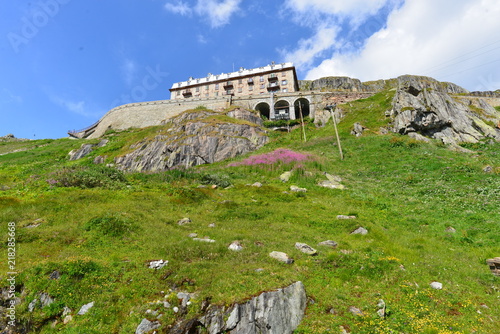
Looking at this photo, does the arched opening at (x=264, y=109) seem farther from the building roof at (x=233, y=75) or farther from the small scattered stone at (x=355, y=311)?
the small scattered stone at (x=355, y=311)

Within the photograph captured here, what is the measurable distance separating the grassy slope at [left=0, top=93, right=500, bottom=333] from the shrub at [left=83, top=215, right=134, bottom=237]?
8 centimetres

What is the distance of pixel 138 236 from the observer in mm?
14508

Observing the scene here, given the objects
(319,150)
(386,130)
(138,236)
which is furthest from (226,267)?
(386,130)

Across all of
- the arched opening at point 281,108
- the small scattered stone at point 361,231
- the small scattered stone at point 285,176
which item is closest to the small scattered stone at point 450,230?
the small scattered stone at point 361,231

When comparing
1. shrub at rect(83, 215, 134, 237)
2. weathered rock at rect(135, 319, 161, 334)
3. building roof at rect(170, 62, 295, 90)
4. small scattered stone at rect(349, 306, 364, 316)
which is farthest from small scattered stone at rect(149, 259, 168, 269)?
building roof at rect(170, 62, 295, 90)

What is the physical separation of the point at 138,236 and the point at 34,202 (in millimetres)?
10251

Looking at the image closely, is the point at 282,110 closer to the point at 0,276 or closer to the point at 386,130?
the point at 386,130

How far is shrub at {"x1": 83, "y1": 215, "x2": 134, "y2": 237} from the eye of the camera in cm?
1452

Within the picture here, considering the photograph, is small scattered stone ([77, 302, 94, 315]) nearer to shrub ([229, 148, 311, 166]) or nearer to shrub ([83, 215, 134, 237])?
shrub ([83, 215, 134, 237])

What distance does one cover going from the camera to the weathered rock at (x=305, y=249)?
13.2 m

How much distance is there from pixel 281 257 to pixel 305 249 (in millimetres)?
1848

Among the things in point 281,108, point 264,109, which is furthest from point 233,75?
point 281,108

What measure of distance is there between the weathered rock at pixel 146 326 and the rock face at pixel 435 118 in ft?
154

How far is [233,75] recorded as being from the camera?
9231cm
